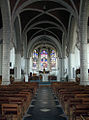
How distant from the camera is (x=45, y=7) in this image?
18.8 m

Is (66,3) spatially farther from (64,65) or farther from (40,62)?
(40,62)

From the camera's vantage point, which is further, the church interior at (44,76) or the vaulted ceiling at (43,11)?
the vaulted ceiling at (43,11)

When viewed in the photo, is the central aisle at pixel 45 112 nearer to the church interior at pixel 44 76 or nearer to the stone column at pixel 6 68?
the church interior at pixel 44 76

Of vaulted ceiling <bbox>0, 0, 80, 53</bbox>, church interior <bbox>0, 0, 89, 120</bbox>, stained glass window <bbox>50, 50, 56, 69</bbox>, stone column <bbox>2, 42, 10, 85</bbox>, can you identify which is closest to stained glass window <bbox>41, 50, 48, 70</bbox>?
stained glass window <bbox>50, 50, 56, 69</bbox>

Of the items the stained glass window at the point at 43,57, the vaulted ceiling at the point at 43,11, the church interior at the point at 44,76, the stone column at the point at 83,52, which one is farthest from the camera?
the stained glass window at the point at 43,57

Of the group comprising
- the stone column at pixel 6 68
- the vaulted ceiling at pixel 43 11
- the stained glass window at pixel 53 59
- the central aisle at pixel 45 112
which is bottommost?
the central aisle at pixel 45 112

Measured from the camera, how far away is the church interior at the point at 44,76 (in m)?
5.42

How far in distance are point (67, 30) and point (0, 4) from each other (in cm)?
1134

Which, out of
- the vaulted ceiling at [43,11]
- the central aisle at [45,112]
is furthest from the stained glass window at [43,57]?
the central aisle at [45,112]

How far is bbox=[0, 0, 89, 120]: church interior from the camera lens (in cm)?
542

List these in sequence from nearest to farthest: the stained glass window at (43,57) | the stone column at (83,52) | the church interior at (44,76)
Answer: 1. the church interior at (44,76)
2. the stone column at (83,52)
3. the stained glass window at (43,57)

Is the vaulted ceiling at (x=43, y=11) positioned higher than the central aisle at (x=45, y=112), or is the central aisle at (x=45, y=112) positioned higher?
the vaulted ceiling at (x=43, y=11)

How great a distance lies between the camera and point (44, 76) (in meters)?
27.3

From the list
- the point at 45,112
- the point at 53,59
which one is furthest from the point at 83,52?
the point at 53,59
